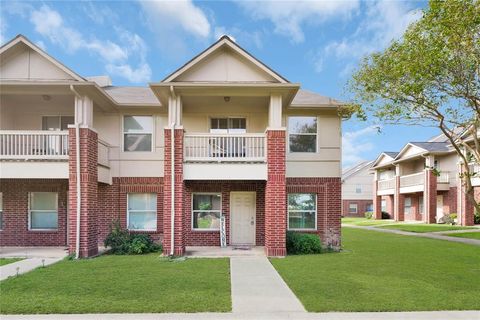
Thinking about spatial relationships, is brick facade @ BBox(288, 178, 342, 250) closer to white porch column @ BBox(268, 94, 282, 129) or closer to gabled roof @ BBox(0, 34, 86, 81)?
white porch column @ BBox(268, 94, 282, 129)

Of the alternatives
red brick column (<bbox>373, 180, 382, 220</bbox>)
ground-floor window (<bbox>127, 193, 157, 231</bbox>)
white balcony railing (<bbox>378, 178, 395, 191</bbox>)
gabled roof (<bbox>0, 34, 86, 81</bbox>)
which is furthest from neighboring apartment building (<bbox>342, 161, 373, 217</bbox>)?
gabled roof (<bbox>0, 34, 86, 81</bbox>)

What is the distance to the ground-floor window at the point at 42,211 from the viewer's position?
14.4 metres

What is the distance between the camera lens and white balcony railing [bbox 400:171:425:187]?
32375 millimetres

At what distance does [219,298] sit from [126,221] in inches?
338

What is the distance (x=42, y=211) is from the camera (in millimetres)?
14445

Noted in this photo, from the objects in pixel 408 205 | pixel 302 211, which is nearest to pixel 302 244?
pixel 302 211

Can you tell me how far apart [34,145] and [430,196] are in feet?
97.7

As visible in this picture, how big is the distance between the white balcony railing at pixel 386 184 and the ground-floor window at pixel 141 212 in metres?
30.6

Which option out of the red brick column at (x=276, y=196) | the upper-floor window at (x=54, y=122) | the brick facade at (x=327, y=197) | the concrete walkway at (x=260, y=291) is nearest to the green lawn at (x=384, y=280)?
the concrete walkway at (x=260, y=291)

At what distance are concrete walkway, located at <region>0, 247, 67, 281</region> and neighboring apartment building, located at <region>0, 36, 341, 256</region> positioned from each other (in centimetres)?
68

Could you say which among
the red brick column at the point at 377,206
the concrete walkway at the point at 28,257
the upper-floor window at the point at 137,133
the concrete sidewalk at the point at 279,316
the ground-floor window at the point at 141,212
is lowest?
the red brick column at the point at 377,206

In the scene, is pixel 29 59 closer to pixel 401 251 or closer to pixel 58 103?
pixel 58 103

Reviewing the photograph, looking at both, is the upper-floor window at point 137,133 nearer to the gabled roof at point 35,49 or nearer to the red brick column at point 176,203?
the red brick column at point 176,203

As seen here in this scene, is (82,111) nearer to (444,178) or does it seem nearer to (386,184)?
(444,178)
